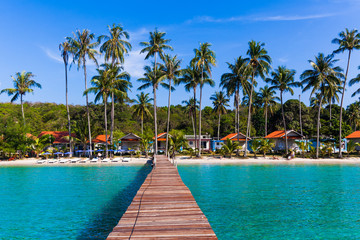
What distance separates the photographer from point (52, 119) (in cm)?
7119

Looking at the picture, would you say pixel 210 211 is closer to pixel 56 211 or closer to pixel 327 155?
pixel 56 211

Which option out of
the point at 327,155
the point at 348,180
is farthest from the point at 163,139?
the point at 348,180

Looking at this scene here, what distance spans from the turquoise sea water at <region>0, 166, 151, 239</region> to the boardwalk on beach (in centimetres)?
237

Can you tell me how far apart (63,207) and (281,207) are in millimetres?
12118

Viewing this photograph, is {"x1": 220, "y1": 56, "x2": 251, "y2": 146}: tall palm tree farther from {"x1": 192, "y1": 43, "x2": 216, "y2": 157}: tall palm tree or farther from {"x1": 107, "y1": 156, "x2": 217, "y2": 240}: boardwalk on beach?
{"x1": 107, "y1": 156, "x2": 217, "y2": 240}: boardwalk on beach

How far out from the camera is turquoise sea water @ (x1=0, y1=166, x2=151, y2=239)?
10891mm

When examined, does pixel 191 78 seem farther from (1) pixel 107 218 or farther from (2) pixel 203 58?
(1) pixel 107 218

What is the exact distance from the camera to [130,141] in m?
48.6

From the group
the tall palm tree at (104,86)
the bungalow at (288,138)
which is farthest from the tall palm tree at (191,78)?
the bungalow at (288,138)

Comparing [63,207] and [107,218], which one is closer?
[107,218]

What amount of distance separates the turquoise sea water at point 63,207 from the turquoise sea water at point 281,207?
16.5 ft

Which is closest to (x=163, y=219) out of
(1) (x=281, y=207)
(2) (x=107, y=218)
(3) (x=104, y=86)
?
(2) (x=107, y=218)

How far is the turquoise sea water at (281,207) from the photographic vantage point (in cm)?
1048

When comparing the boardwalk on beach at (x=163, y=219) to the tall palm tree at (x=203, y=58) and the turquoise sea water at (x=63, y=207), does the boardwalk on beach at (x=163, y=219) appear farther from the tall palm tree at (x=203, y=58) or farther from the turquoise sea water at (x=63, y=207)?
the tall palm tree at (x=203, y=58)
